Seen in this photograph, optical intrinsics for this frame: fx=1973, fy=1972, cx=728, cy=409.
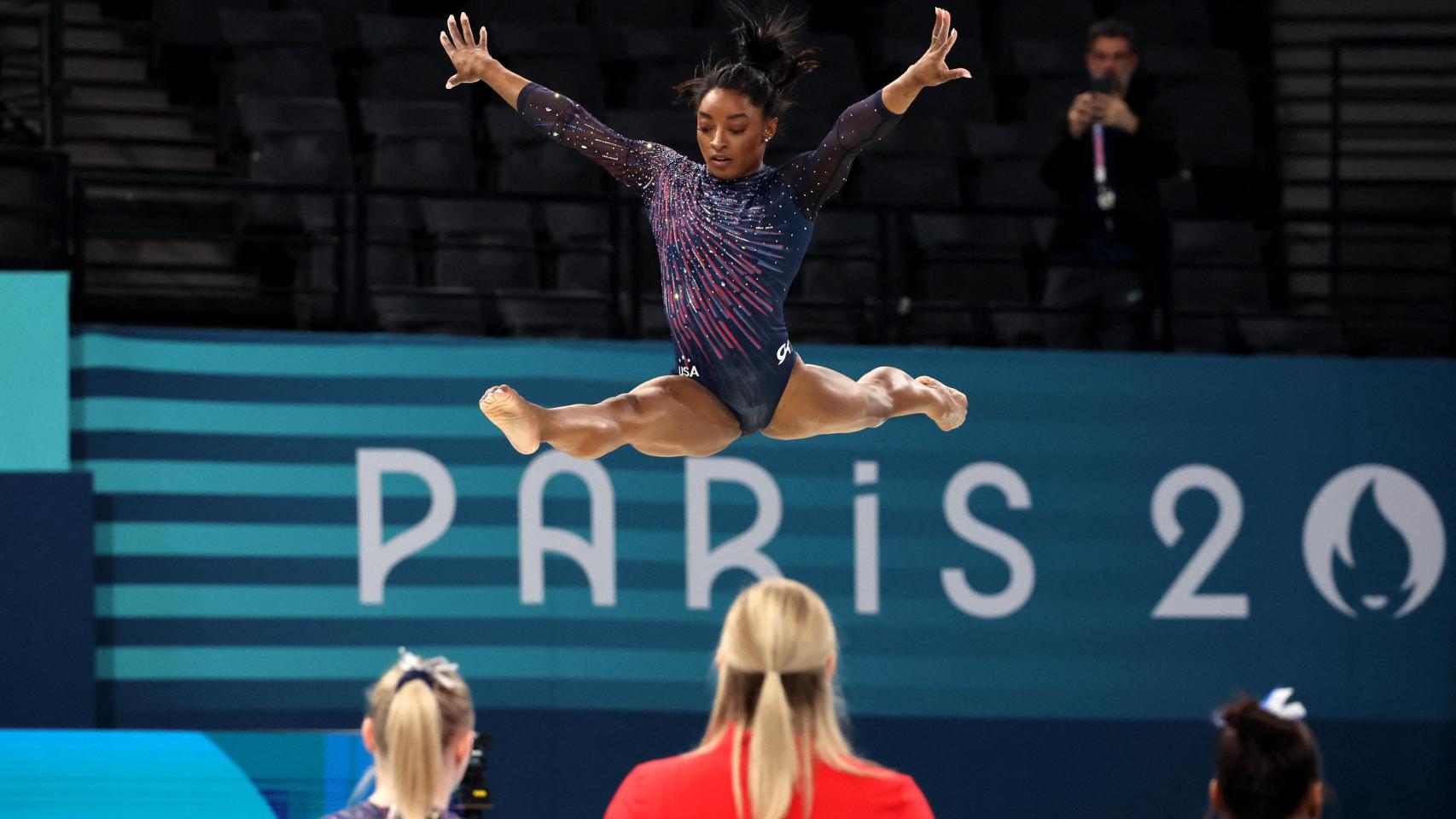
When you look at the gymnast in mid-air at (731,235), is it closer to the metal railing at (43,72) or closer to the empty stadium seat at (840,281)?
the empty stadium seat at (840,281)

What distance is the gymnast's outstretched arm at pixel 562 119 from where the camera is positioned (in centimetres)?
533

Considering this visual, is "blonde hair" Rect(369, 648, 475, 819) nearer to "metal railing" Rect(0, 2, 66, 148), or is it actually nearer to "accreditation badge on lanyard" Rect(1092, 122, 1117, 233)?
"metal railing" Rect(0, 2, 66, 148)

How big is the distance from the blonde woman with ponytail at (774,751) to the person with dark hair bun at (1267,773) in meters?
0.44

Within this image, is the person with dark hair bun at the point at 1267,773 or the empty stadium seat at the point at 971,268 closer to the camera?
the person with dark hair bun at the point at 1267,773

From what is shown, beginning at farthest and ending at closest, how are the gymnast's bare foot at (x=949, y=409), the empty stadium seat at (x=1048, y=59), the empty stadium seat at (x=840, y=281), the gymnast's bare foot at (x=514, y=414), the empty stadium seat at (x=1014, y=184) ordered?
the empty stadium seat at (x=1048, y=59)
the empty stadium seat at (x=1014, y=184)
the empty stadium seat at (x=840, y=281)
the gymnast's bare foot at (x=949, y=409)
the gymnast's bare foot at (x=514, y=414)

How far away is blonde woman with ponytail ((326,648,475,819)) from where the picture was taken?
310 cm

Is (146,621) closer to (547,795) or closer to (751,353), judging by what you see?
(547,795)

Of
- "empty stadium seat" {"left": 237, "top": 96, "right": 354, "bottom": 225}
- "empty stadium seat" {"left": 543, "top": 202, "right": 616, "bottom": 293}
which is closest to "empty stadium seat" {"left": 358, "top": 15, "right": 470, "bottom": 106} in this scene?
"empty stadium seat" {"left": 237, "top": 96, "right": 354, "bottom": 225}

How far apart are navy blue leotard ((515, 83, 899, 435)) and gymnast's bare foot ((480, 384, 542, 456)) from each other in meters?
0.73

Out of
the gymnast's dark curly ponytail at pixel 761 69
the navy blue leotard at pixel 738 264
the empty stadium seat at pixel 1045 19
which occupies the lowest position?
the navy blue leotard at pixel 738 264

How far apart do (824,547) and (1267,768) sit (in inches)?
189

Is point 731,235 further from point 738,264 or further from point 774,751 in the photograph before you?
point 774,751

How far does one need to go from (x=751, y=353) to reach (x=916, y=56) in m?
3.96

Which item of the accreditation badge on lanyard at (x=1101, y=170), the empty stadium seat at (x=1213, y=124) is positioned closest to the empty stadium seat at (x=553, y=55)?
the accreditation badge on lanyard at (x=1101, y=170)
